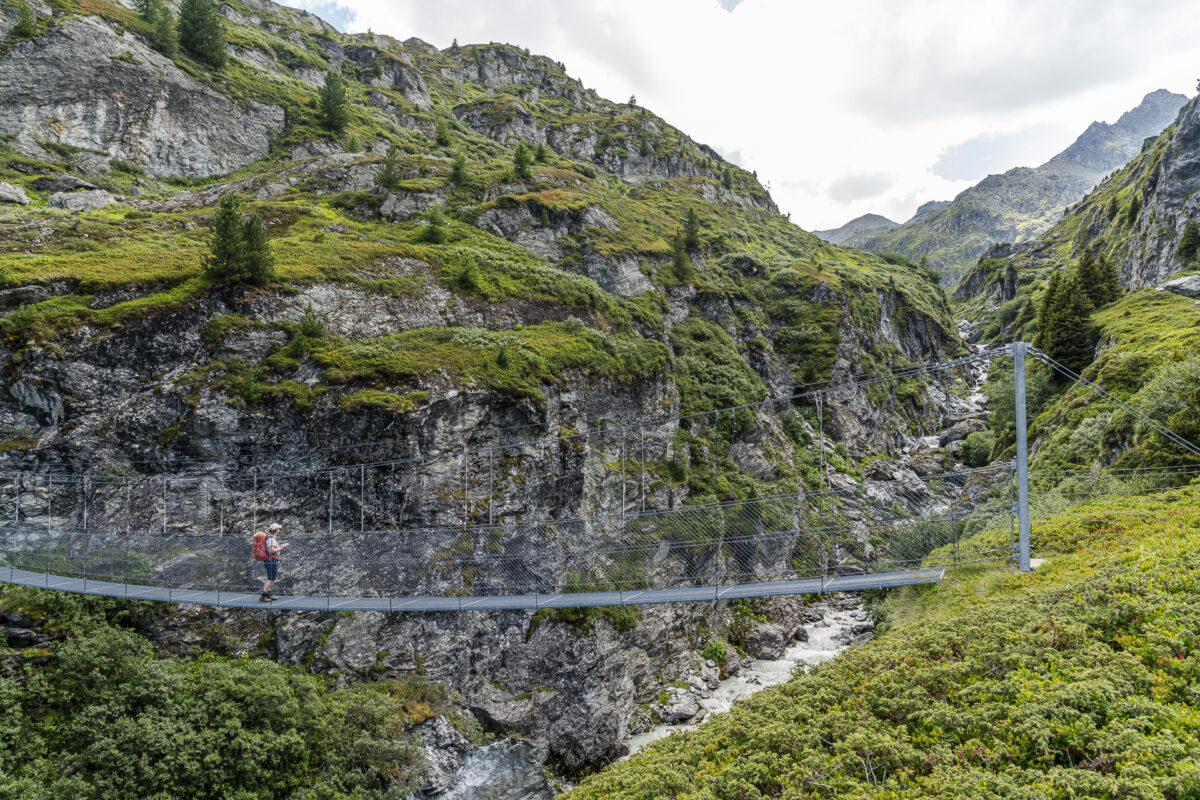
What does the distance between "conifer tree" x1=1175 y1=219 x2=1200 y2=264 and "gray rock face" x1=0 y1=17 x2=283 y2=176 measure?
225ft

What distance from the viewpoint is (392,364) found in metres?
18.0

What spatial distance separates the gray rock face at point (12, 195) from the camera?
2264 cm

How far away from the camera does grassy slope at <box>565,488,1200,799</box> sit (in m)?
4.65

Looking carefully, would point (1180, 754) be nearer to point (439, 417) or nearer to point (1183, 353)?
point (439, 417)

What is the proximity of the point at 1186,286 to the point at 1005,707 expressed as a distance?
43.8 metres

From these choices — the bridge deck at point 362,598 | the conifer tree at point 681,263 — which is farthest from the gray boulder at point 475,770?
the conifer tree at point 681,263

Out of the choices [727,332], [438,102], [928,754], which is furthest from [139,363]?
[438,102]

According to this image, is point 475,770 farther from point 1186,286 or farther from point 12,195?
point 1186,286

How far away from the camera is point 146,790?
10.0 meters

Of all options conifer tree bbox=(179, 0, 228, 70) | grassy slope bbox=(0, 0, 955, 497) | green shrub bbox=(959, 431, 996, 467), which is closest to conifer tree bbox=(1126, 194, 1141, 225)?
grassy slope bbox=(0, 0, 955, 497)

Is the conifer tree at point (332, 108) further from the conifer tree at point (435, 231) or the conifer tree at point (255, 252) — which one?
the conifer tree at point (255, 252)

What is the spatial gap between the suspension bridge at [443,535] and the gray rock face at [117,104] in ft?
89.4

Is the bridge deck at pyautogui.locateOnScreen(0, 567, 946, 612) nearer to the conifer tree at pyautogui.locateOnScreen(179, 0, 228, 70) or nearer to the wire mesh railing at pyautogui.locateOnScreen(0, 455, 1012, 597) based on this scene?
the wire mesh railing at pyautogui.locateOnScreen(0, 455, 1012, 597)

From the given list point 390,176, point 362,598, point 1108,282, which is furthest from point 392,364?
point 1108,282
